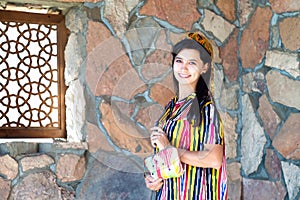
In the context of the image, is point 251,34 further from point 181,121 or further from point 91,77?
point 181,121

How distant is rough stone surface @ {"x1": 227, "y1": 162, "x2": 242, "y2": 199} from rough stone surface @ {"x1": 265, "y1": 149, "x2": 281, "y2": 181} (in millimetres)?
245

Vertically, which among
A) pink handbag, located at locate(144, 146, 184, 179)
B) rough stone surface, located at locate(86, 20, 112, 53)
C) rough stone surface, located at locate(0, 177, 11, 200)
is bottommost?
rough stone surface, located at locate(0, 177, 11, 200)

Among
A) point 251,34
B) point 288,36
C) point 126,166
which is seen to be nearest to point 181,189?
point 126,166

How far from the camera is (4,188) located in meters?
2.56

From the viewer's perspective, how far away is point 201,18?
9.82ft

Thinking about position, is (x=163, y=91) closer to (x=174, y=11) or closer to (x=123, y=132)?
(x=123, y=132)

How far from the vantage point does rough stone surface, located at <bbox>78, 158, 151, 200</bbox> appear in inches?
107

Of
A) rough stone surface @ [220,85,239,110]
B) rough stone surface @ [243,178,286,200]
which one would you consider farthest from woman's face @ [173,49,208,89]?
rough stone surface @ [220,85,239,110]

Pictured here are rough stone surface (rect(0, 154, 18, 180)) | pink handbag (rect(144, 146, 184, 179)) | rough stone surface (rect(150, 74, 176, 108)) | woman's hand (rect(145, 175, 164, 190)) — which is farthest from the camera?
rough stone surface (rect(150, 74, 176, 108))

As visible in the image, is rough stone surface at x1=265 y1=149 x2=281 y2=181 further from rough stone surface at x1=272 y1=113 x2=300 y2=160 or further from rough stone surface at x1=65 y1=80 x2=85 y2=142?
rough stone surface at x1=65 y1=80 x2=85 y2=142

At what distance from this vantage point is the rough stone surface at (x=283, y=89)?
8.50 feet

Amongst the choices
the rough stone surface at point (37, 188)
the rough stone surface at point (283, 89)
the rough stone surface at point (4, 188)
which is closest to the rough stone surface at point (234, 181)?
the rough stone surface at point (283, 89)

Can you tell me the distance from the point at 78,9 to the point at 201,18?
→ 726 mm

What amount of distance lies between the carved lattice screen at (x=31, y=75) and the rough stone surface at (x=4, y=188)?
272mm
